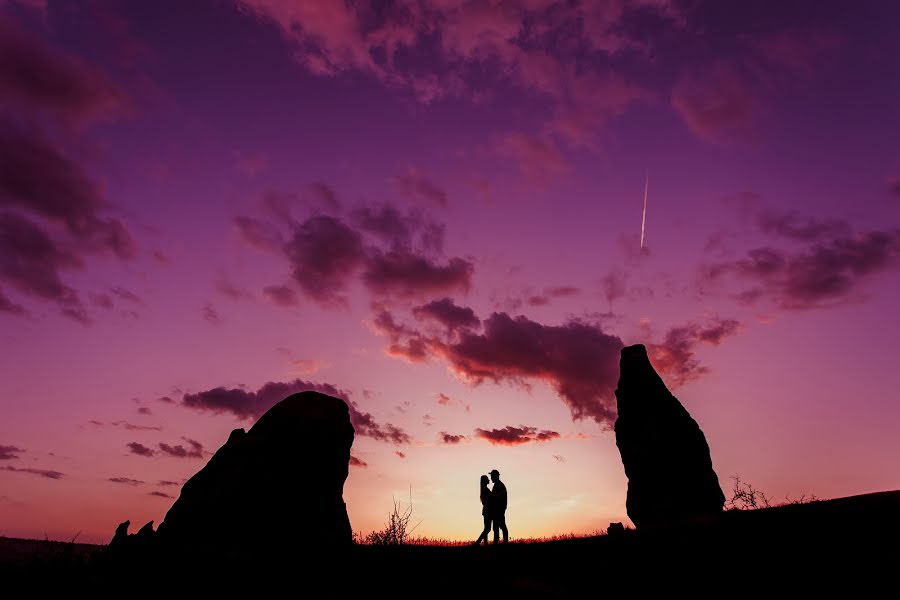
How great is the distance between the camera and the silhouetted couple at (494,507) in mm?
18328

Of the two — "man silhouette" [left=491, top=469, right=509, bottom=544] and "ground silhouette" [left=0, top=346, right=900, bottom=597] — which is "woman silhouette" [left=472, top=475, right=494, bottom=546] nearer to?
"man silhouette" [left=491, top=469, right=509, bottom=544]

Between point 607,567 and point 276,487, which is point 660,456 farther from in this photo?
point 276,487

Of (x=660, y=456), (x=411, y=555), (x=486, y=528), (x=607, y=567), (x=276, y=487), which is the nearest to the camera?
(x=607, y=567)

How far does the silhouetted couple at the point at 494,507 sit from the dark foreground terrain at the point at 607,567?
13.1 ft

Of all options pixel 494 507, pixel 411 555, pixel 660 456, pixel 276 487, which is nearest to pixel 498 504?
pixel 494 507

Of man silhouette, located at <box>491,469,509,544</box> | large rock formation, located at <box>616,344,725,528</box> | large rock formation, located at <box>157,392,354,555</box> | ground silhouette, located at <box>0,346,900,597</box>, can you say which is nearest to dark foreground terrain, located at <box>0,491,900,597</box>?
ground silhouette, located at <box>0,346,900,597</box>

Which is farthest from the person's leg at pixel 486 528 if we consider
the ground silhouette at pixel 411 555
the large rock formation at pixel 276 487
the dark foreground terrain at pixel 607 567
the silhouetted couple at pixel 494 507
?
the large rock formation at pixel 276 487

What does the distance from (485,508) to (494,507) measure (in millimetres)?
327

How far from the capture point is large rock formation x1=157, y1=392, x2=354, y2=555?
19.5 metres

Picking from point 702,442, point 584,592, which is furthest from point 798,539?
point 702,442

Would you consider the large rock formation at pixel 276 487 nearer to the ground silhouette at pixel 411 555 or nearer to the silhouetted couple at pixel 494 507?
the ground silhouette at pixel 411 555

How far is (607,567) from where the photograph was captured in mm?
10672

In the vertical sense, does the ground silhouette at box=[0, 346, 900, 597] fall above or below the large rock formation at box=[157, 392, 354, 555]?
below

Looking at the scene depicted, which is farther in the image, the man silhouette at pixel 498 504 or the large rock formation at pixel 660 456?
the large rock formation at pixel 660 456
